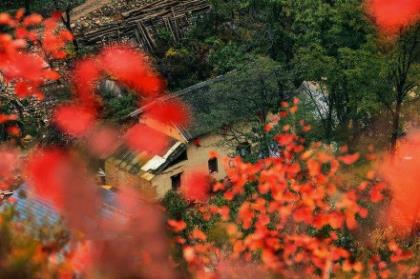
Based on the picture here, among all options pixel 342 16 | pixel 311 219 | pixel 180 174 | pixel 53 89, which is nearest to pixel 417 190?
pixel 311 219

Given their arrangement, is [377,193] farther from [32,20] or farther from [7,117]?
[32,20]

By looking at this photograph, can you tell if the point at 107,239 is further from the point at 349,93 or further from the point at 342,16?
the point at 342,16

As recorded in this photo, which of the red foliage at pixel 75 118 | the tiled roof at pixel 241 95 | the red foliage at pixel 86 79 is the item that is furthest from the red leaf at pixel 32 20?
the tiled roof at pixel 241 95

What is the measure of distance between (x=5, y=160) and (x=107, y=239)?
617 inches

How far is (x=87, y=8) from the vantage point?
36531 mm

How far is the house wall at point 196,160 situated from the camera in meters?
27.4

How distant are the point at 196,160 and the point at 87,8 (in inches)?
557

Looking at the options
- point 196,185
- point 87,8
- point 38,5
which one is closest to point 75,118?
point 38,5

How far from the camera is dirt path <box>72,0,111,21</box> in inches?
1416

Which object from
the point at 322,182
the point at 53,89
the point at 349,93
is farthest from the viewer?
the point at 53,89

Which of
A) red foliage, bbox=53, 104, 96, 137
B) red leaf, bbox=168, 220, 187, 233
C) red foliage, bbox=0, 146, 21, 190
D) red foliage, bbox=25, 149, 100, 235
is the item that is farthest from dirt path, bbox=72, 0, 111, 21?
red leaf, bbox=168, 220, 187, 233

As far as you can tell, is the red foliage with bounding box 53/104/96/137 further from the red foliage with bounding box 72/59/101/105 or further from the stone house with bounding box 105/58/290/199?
the stone house with bounding box 105/58/290/199

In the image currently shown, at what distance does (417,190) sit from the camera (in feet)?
74.6

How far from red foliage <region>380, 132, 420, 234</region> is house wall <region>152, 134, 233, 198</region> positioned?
7545 millimetres
